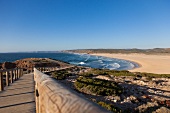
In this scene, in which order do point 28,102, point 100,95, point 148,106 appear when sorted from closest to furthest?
point 28,102
point 148,106
point 100,95

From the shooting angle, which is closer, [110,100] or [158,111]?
[158,111]

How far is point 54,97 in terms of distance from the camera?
1.24 meters

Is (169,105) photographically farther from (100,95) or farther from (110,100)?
(100,95)

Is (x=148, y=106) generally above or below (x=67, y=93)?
below

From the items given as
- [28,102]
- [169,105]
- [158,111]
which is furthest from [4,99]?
[169,105]

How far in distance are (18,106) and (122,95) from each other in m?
5.59

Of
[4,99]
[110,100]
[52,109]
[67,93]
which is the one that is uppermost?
[67,93]

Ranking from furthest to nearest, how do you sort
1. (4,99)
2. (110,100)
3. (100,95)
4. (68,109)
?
(100,95), (110,100), (4,99), (68,109)

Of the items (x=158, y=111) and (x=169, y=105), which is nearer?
(x=158, y=111)

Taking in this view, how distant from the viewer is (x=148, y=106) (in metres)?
7.14

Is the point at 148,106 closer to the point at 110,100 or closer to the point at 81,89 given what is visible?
the point at 110,100

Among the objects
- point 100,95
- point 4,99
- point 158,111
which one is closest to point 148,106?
point 158,111

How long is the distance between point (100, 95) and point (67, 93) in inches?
318

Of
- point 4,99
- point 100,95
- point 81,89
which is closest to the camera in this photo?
point 4,99
